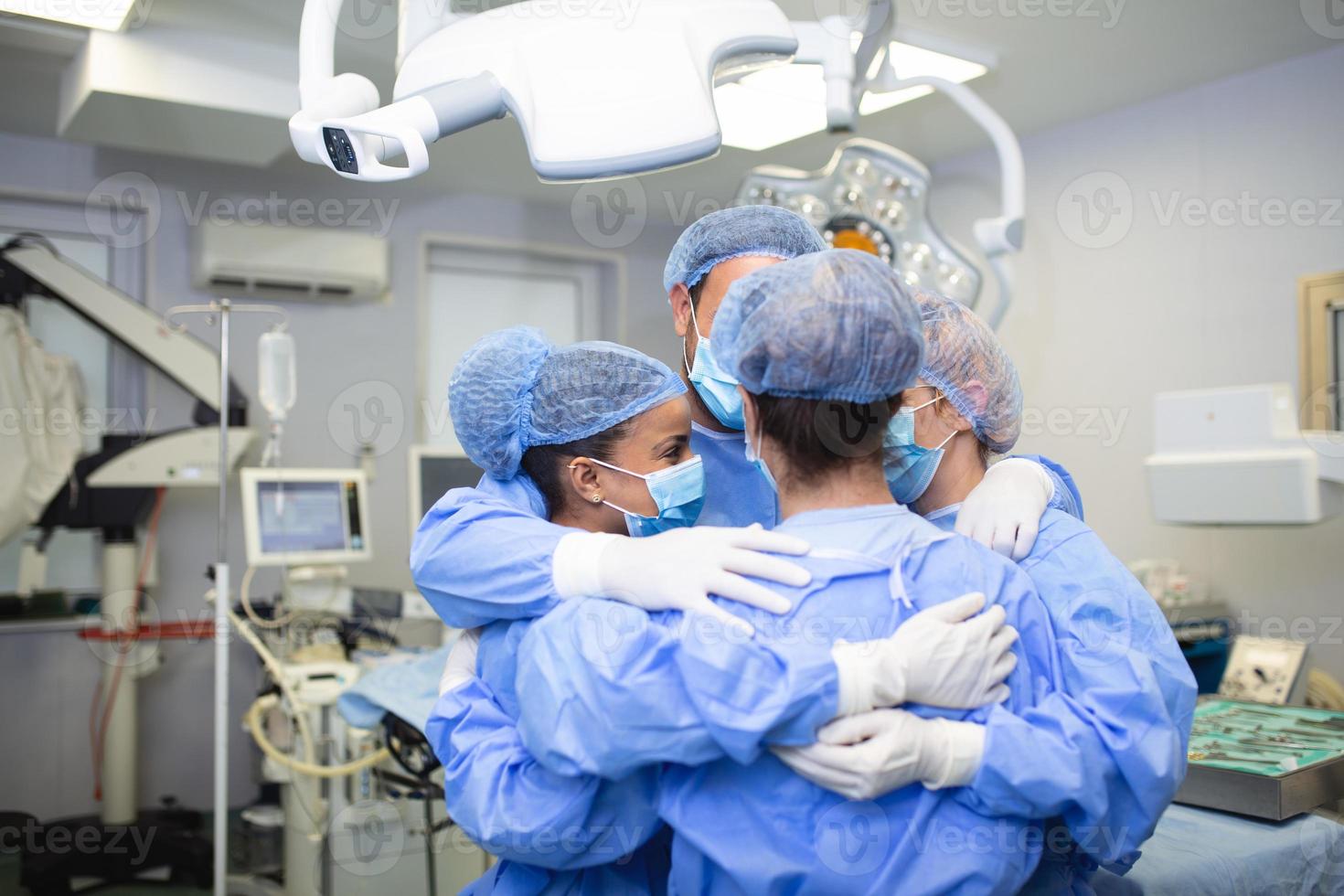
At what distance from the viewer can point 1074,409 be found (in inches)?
161

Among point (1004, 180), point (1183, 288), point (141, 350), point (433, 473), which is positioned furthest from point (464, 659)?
point (1183, 288)

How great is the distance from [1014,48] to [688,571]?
283 centimetres

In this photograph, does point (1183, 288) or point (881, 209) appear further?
point (1183, 288)

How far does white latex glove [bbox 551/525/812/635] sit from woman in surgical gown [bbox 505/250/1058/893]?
0.08ft

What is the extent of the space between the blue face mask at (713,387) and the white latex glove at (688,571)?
0.32 m

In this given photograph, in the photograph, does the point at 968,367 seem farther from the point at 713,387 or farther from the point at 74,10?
the point at 74,10

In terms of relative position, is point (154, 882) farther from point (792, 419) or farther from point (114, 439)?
point (792, 419)

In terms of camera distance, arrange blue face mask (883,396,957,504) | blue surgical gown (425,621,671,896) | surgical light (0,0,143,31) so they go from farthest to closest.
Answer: surgical light (0,0,143,31) → blue face mask (883,396,957,504) → blue surgical gown (425,621,671,896)

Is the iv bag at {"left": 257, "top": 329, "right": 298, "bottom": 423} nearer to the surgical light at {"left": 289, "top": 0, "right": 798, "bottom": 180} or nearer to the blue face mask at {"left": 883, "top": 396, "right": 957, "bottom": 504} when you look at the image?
the surgical light at {"left": 289, "top": 0, "right": 798, "bottom": 180}

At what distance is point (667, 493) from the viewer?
4.57 feet

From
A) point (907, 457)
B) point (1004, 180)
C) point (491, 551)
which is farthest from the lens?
point (1004, 180)

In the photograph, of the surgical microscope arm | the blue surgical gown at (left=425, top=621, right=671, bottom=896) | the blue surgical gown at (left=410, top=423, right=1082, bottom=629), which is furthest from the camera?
the surgical microscope arm

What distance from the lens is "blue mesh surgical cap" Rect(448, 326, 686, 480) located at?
1.36 metres

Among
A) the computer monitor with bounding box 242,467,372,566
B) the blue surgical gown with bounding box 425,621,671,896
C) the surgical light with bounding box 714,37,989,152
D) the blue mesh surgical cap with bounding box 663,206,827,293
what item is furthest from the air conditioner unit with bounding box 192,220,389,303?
the blue surgical gown with bounding box 425,621,671,896
